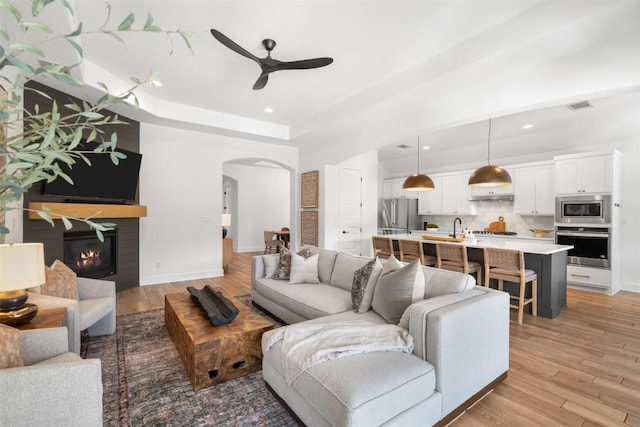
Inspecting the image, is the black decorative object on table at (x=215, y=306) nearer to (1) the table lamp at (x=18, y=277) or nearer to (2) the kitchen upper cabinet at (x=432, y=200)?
(1) the table lamp at (x=18, y=277)

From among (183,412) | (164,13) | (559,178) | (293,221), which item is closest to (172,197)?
(293,221)

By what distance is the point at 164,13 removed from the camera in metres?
2.75

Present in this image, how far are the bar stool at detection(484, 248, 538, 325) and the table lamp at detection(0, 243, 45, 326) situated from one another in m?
4.46

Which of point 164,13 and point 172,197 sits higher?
point 164,13

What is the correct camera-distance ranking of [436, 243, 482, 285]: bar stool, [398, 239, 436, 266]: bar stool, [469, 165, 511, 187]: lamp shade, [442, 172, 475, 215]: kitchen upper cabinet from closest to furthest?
[436, 243, 482, 285]: bar stool → [469, 165, 511, 187]: lamp shade → [398, 239, 436, 266]: bar stool → [442, 172, 475, 215]: kitchen upper cabinet

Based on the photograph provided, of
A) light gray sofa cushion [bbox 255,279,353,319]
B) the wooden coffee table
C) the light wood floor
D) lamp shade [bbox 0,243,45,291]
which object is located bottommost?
the light wood floor

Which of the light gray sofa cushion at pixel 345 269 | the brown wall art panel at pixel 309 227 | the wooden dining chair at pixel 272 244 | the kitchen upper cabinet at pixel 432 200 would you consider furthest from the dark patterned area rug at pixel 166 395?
the kitchen upper cabinet at pixel 432 200

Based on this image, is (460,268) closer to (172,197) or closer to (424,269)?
(424,269)

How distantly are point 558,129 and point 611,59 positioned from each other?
10.7 ft

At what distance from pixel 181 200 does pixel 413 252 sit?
4072 millimetres

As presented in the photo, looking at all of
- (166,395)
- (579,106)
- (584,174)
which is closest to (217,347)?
(166,395)

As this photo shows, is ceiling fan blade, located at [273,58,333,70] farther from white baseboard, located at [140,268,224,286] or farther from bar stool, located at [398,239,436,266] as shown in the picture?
white baseboard, located at [140,268,224,286]

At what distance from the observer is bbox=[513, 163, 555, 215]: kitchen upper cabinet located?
19.7 feet

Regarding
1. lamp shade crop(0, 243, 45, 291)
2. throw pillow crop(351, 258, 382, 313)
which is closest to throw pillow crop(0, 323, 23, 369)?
lamp shade crop(0, 243, 45, 291)
